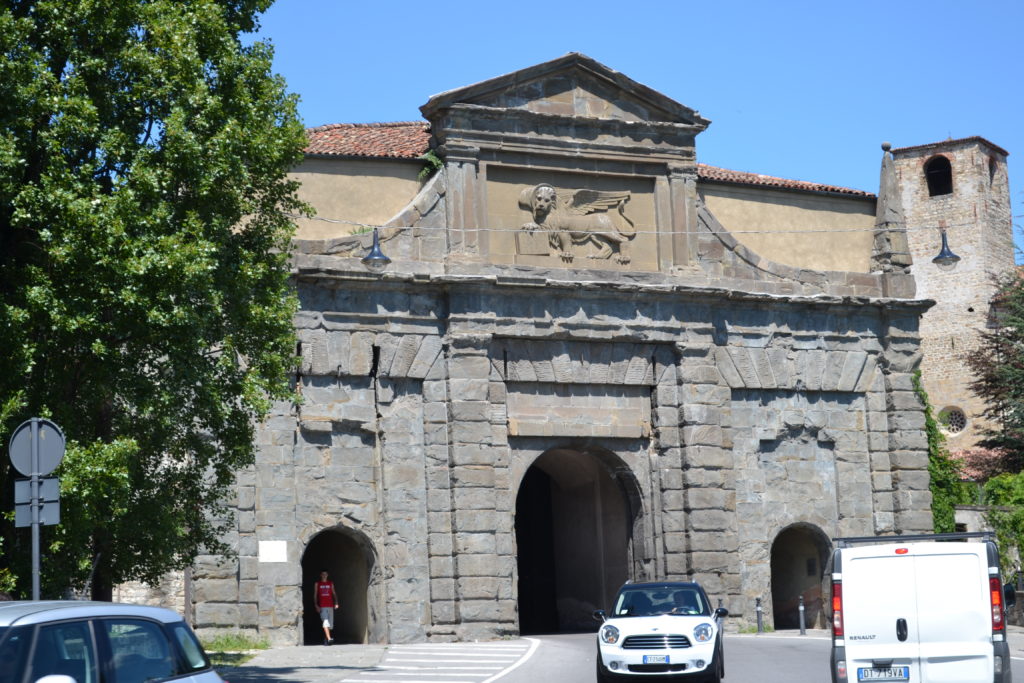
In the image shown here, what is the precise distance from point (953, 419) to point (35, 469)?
50965mm

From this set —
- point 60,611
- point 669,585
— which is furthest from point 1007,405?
point 60,611

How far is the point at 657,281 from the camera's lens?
102 feet

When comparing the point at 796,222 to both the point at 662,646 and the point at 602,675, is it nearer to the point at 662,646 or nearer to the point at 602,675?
the point at 662,646

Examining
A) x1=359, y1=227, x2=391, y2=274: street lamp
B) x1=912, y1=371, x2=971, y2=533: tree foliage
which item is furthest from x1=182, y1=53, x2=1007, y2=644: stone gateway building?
x1=912, y1=371, x2=971, y2=533: tree foliage

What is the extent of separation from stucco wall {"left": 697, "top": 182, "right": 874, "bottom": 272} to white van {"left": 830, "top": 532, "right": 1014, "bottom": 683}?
59.9 ft

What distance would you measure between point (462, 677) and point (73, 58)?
33.0 ft

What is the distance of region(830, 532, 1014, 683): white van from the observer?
14883 millimetres

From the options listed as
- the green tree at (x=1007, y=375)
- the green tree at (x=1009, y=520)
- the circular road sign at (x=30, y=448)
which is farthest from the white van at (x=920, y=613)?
the green tree at (x=1007, y=375)

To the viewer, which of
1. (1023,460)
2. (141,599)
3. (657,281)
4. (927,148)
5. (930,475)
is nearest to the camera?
(141,599)

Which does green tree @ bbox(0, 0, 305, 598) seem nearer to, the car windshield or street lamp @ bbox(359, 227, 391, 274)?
the car windshield

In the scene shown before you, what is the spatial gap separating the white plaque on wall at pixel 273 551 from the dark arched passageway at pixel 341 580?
4.47 feet

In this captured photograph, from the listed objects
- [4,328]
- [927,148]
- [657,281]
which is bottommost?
[4,328]

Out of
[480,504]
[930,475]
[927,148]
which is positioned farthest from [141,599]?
[927,148]

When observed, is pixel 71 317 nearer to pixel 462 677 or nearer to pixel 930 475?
pixel 462 677
